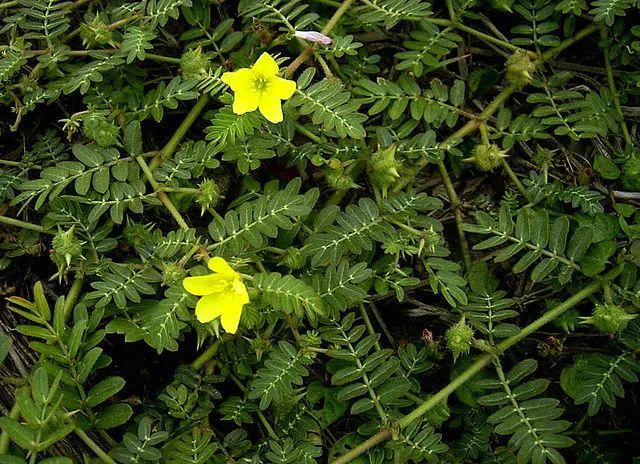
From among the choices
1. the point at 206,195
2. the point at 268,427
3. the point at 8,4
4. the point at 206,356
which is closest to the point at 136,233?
the point at 206,195

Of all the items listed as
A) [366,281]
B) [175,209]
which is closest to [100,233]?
[175,209]

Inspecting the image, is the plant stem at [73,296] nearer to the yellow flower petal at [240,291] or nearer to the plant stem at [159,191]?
the plant stem at [159,191]

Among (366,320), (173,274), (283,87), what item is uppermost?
(283,87)

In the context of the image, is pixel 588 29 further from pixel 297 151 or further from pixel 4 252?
pixel 4 252

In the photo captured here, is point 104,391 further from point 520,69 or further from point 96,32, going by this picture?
point 520,69

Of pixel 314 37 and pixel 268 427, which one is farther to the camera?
pixel 314 37

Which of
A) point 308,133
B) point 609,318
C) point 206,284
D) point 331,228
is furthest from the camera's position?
point 308,133

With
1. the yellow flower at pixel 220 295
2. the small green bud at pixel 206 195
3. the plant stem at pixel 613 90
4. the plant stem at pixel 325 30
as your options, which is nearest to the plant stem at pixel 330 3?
the plant stem at pixel 325 30
